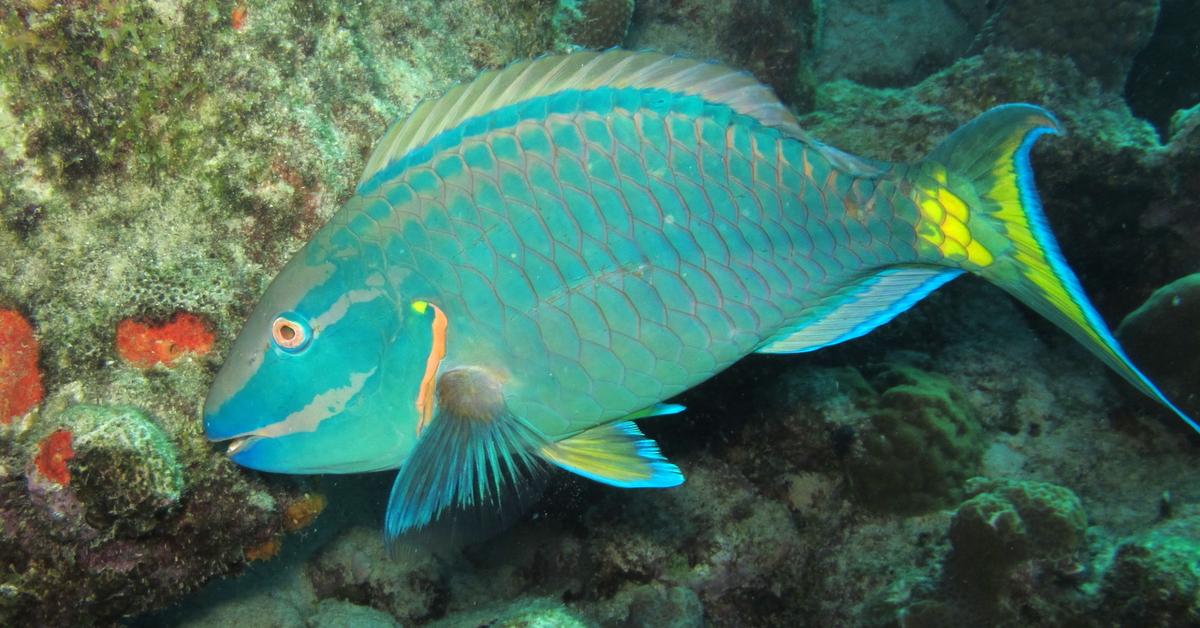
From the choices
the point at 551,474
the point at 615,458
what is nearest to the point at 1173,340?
the point at 551,474

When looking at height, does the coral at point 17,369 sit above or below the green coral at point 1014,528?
→ above

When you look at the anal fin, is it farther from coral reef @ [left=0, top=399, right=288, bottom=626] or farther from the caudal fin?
coral reef @ [left=0, top=399, right=288, bottom=626]

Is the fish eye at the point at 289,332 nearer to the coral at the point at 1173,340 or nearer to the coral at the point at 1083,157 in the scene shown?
the coral at the point at 1083,157

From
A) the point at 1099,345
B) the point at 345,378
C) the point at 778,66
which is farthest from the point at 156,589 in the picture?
the point at 778,66

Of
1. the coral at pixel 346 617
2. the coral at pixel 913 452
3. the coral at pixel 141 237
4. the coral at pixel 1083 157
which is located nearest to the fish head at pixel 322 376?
the coral at pixel 141 237

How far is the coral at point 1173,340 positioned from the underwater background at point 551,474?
19mm

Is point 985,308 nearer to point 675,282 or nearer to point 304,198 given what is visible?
point 675,282

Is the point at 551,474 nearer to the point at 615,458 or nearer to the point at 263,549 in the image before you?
the point at 615,458

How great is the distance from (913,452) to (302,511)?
13.2 ft

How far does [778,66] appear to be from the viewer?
751cm

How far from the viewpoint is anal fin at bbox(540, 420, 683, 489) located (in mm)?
2068

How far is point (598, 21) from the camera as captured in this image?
5883mm

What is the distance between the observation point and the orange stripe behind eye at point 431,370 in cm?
208

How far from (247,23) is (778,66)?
6.04 metres
